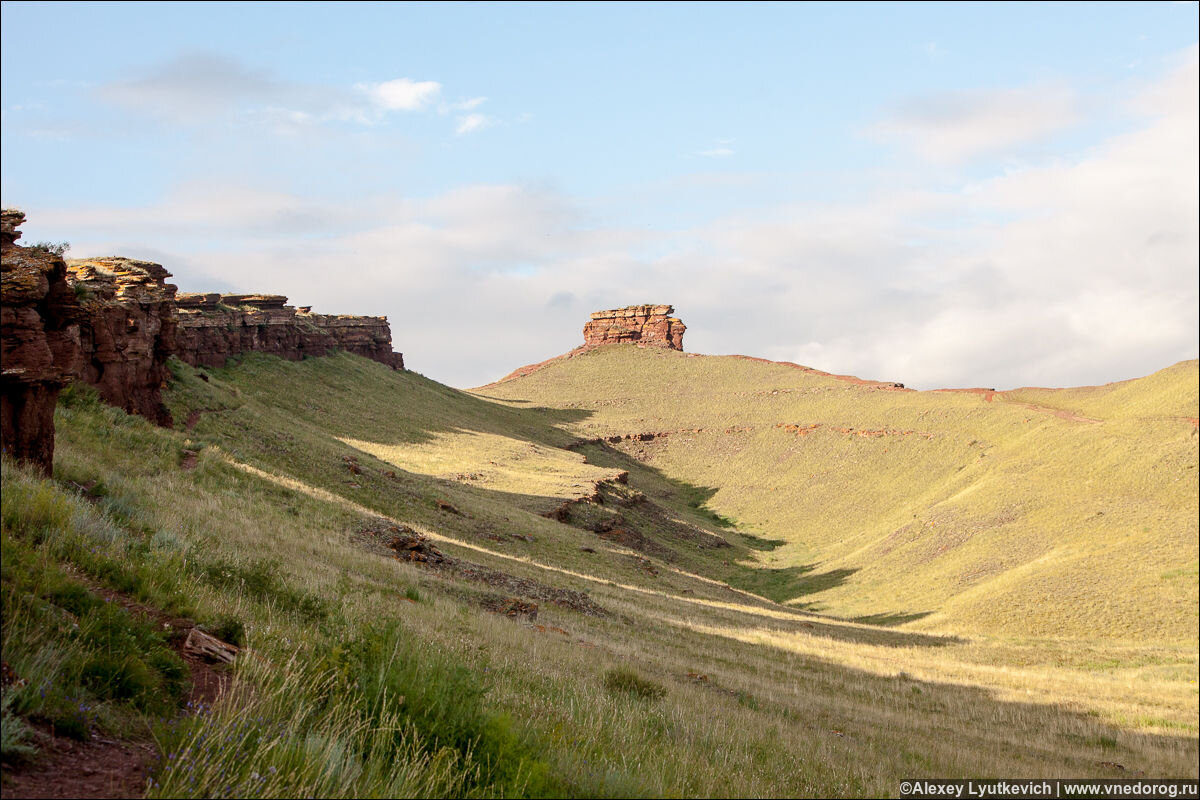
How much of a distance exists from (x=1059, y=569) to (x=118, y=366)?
3273 centimetres

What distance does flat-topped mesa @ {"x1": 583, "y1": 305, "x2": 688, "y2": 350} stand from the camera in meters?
128

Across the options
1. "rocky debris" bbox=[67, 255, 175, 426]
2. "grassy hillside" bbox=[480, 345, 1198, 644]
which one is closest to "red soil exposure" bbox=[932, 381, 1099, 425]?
"grassy hillside" bbox=[480, 345, 1198, 644]

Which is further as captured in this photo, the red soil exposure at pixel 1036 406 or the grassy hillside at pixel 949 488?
the red soil exposure at pixel 1036 406

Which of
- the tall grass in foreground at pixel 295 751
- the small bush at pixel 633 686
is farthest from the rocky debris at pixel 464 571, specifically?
the tall grass in foreground at pixel 295 751

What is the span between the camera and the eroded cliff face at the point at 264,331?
5478 centimetres

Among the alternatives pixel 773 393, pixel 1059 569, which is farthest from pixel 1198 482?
pixel 773 393

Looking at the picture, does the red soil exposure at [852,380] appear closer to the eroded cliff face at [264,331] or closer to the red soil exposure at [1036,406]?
the red soil exposure at [1036,406]

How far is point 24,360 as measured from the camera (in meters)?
13.6

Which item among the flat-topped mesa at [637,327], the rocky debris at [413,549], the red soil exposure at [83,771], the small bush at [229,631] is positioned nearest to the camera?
the red soil exposure at [83,771]

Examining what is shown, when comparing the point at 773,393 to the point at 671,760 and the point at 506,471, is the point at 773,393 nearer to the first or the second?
the point at 506,471

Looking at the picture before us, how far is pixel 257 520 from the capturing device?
18.5 meters

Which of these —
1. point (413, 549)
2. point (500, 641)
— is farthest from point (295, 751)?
point (413, 549)

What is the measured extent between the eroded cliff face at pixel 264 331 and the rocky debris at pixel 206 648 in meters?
42.1

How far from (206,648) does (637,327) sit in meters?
126
